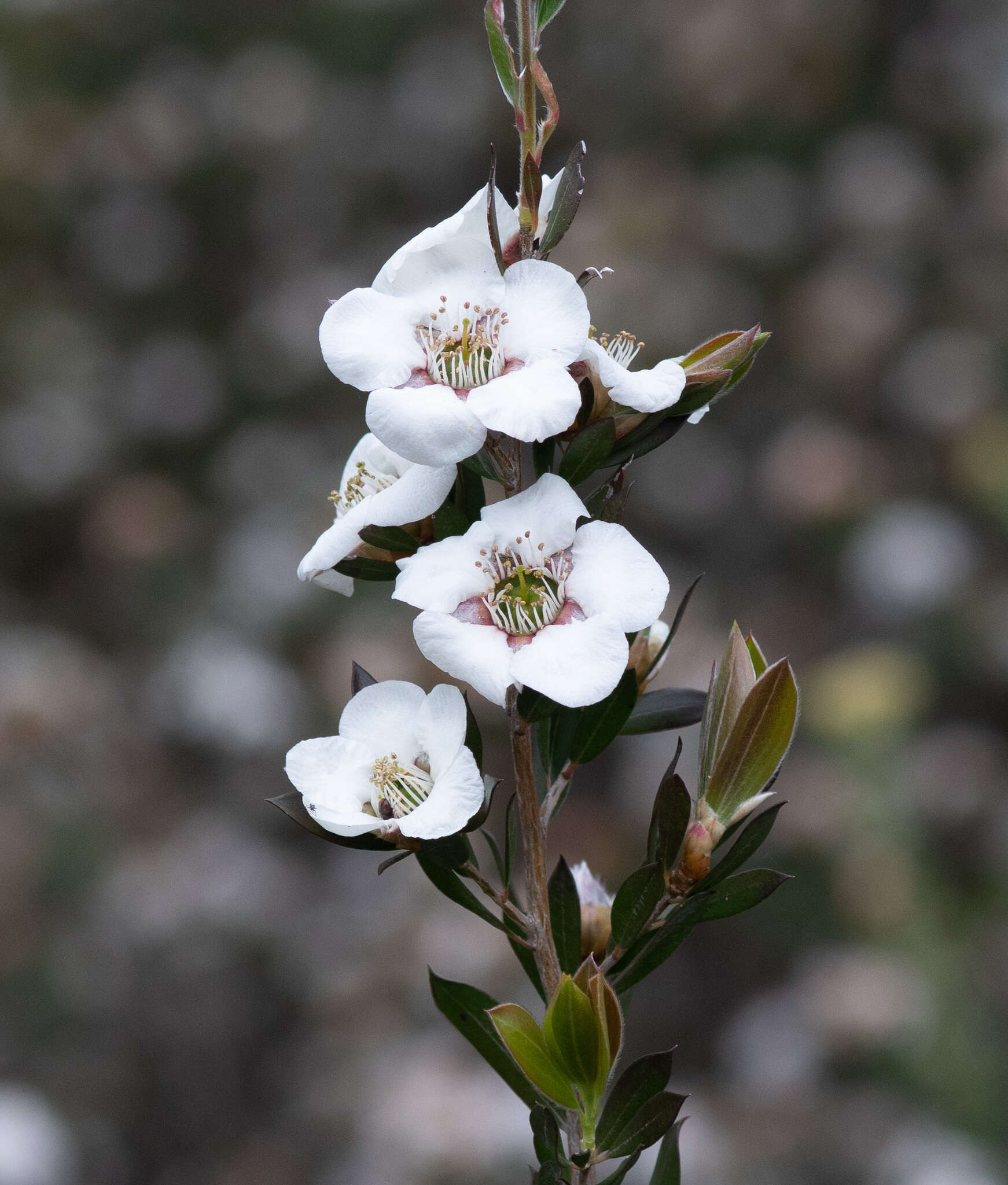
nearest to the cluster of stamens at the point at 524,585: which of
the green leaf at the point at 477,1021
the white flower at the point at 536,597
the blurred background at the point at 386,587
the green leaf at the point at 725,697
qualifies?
the white flower at the point at 536,597

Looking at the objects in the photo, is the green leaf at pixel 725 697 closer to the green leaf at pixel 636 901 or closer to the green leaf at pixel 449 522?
the green leaf at pixel 636 901

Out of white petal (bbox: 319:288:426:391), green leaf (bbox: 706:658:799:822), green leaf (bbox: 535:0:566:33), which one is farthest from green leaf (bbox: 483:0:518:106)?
green leaf (bbox: 706:658:799:822)

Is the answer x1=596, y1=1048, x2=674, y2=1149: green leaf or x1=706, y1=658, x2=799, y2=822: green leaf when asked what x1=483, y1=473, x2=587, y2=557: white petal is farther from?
x1=596, y1=1048, x2=674, y2=1149: green leaf

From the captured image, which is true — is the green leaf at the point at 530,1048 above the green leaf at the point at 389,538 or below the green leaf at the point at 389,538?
below

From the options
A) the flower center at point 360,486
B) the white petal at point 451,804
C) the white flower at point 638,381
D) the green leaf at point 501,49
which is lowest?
the white petal at point 451,804

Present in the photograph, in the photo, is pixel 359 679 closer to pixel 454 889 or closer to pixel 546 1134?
pixel 454 889

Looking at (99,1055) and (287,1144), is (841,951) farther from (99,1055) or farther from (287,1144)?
(99,1055)
